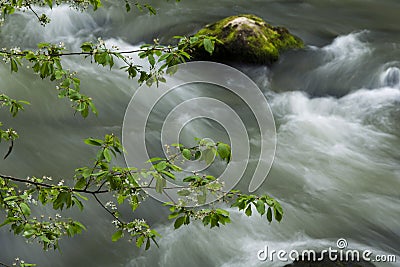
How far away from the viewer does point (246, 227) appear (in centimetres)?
552

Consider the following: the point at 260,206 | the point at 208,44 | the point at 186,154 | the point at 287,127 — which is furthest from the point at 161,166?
the point at 287,127

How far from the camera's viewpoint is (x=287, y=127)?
7906 mm

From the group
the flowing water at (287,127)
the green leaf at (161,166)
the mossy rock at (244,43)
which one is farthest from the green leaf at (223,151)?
the mossy rock at (244,43)

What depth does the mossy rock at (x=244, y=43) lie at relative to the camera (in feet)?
29.3

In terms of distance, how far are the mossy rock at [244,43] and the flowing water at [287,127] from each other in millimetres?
252

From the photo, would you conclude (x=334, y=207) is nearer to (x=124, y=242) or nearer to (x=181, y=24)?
(x=124, y=242)

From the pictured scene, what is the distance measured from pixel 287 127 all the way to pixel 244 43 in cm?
203

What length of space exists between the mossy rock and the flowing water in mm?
252

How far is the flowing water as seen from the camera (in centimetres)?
522

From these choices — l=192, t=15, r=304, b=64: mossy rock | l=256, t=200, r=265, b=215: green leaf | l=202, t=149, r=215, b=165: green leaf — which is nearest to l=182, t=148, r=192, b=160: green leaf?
l=202, t=149, r=215, b=165: green leaf

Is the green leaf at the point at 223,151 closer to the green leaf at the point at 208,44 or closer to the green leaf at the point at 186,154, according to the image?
the green leaf at the point at 186,154

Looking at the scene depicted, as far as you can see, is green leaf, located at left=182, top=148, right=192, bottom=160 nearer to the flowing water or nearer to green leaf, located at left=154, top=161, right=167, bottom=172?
green leaf, located at left=154, top=161, right=167, bottom=172

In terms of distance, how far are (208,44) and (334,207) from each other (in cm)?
422

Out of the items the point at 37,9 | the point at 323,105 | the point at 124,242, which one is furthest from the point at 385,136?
the point at 37,9
